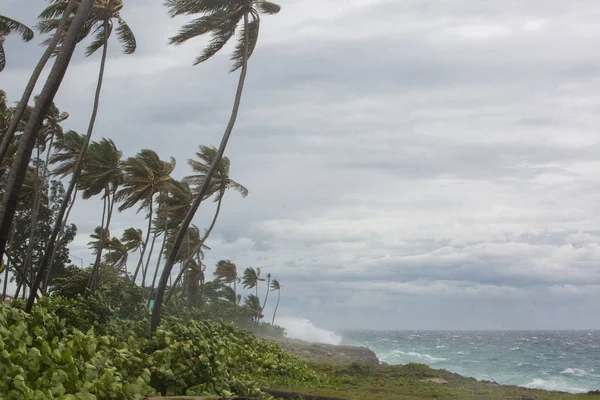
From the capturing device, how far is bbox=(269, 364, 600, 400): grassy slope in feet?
50.0

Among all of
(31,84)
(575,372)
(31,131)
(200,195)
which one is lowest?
(575,372)

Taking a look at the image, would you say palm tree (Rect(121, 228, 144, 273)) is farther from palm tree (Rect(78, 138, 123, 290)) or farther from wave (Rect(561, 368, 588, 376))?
wave (Rect(561, 368, 588, 376))

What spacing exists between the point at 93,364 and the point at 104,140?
23556 millimetres

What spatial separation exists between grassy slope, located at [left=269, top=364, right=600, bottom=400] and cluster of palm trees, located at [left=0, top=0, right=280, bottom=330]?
5.12m

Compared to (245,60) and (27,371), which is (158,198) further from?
(27,371)

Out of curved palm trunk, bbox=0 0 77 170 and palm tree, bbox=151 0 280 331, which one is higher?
palm tree, bbox=151 0 280 331

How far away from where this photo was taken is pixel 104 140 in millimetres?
27156

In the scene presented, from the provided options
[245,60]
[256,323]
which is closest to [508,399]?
[245,60]

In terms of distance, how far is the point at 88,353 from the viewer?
538 centimetres

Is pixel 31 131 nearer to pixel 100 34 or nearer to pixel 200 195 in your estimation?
pixel 200 195

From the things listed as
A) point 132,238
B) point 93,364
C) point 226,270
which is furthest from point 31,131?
point 226,270

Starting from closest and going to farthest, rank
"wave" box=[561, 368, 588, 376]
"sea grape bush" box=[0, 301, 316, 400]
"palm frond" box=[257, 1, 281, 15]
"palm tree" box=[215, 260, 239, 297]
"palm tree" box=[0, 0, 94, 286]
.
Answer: "sea grape bush" box=[0, 301, 316, 400], "palm tree" box=[0, 0, 94, 286], "palm frond" box=[257, 1, 281, 15], "wave" box=[561, 368, 588, 376], "palm tree" box=[215, 260, 239, 297]

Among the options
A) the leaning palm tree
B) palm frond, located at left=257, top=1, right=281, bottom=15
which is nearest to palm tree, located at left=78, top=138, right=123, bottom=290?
the leaning palm tree

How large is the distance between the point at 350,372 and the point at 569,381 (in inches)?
1010
